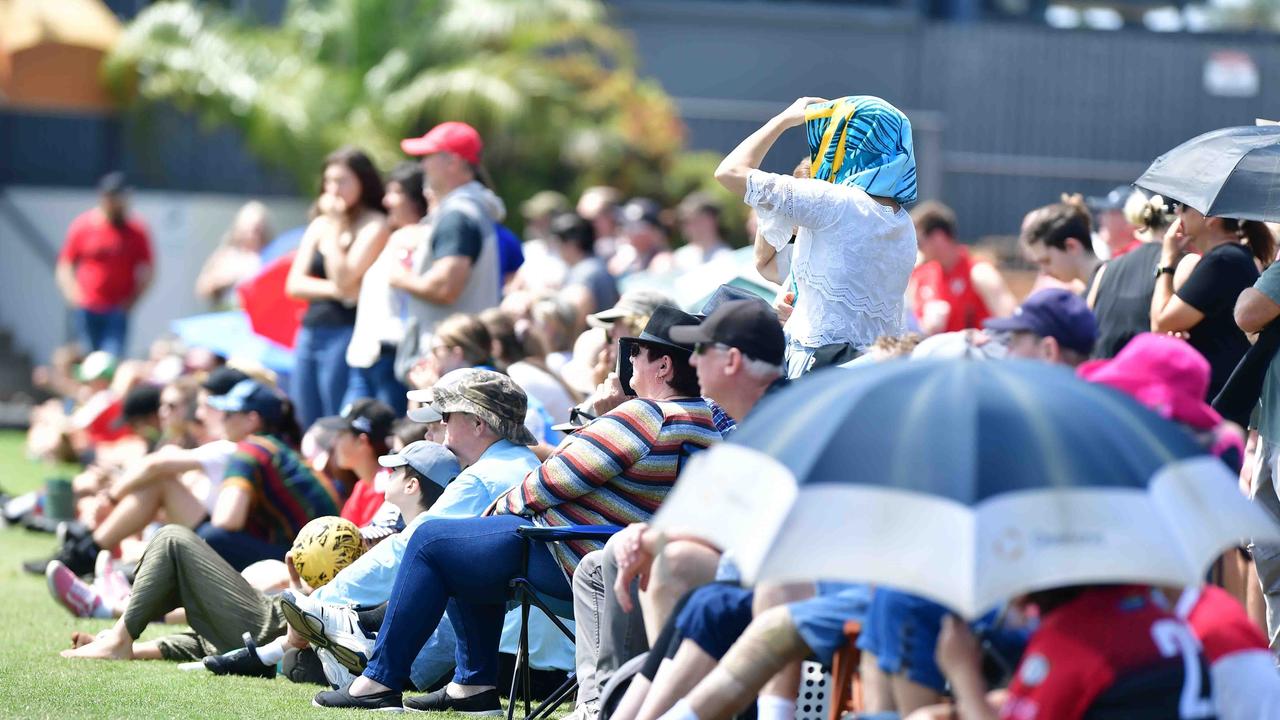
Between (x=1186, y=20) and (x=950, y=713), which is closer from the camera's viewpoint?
(x=950, y=713)

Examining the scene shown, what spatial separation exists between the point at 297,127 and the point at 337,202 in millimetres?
9898

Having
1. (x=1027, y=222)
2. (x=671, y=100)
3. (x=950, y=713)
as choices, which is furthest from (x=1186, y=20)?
(x=950, y=713)

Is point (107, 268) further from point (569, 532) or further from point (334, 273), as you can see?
point (569, 532)

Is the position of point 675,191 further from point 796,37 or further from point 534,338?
point 534,338

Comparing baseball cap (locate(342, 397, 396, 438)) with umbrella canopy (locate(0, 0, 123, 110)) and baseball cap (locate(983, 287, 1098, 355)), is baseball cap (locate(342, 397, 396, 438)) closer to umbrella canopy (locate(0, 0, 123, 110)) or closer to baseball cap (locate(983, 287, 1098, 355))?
baseball cap (locate(983, 287, 1098, 355))

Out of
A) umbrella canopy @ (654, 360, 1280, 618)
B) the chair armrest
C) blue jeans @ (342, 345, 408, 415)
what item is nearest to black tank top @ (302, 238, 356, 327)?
blue jeans @ (342, 345, 408, 415)

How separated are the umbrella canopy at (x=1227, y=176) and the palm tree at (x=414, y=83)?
12.5m

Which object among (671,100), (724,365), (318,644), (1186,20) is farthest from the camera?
(1186,20)

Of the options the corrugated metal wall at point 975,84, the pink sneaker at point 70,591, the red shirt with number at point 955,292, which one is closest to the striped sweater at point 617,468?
the pink sneaker at point 70,591

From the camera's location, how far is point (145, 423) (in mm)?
10305

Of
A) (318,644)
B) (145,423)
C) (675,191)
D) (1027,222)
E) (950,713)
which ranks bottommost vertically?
(675,191)

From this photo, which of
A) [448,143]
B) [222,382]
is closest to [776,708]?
[222,382]

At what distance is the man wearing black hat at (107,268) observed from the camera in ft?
51.4

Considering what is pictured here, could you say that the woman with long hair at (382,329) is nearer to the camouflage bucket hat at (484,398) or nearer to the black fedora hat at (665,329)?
the camouflage bucket hat at (484,398)
